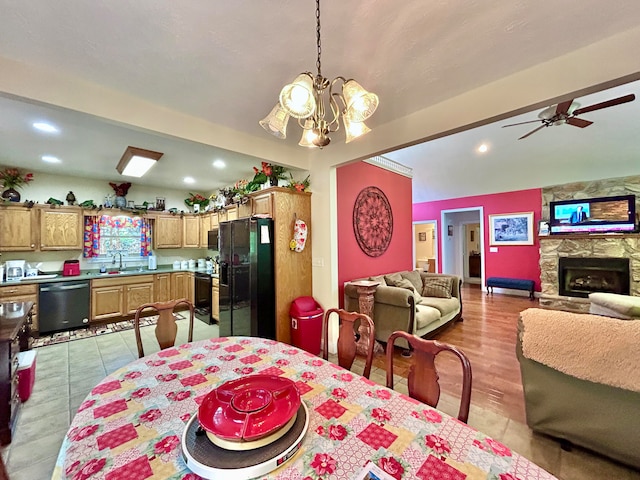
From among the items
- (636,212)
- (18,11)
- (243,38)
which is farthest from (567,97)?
(636,212)

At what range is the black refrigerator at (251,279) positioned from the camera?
3174 millimetres

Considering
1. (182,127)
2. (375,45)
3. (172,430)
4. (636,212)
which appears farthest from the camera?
(636,212)

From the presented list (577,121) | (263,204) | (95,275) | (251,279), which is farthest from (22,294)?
(577,121)

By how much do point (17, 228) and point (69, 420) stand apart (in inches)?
143

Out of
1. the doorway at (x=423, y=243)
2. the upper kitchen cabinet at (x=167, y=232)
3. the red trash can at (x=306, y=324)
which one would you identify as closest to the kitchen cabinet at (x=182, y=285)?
the upper kitchen cabinet at (x=167, y=232)

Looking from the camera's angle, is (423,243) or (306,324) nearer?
(306,324)

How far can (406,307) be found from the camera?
3.23 meters

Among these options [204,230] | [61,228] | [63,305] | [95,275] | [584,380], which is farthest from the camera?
[204,230]

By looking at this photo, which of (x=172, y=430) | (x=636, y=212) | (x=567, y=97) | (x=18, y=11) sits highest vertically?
(x=18, y=11)

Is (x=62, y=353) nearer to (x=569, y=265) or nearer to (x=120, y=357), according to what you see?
(x=120, y=357)

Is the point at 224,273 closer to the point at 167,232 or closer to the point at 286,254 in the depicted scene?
the point at 286,254

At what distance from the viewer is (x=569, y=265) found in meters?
5.68

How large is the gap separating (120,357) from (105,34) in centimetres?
342

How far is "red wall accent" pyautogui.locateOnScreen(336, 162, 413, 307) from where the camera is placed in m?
3.75
